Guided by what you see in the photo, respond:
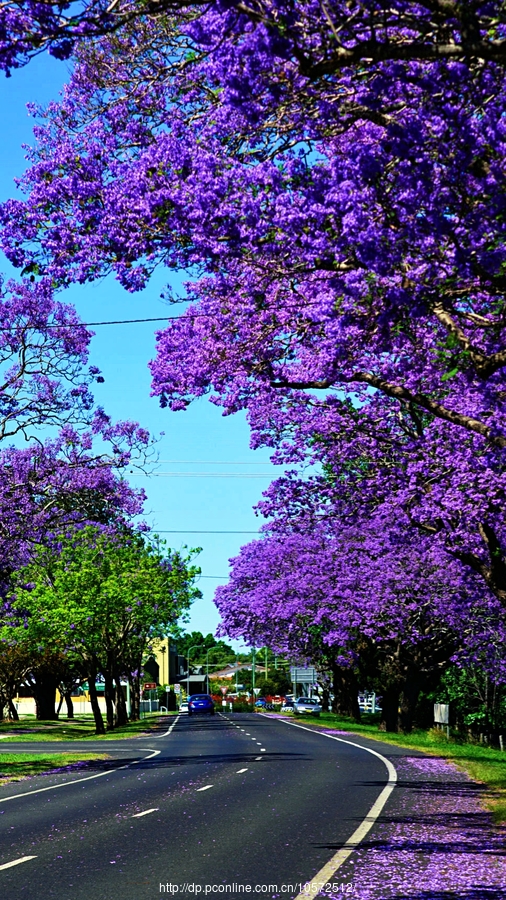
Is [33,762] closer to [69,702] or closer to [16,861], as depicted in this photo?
[16,861]

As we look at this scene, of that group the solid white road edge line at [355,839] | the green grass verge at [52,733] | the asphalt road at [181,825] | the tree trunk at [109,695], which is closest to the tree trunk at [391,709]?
the green grass verge at [52,733]

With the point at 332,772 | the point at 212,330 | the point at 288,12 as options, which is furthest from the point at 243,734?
the point at 288,12

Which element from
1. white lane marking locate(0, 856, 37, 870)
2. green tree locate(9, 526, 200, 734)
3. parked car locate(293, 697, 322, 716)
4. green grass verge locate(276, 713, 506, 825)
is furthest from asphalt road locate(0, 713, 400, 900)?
parked car locate(293, 697, 322, 716)

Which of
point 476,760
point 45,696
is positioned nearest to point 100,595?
point 476,760

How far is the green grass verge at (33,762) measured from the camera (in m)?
27.6

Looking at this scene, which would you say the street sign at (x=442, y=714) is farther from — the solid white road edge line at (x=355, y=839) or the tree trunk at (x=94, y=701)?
the solid white road edge line at (x=355, y=839)

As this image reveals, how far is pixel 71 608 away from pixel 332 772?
73.1 feet

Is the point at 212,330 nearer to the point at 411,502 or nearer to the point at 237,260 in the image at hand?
the point at 237,260

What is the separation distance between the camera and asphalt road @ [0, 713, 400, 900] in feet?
34.8

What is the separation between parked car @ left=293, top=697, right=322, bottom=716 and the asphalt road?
46215 millimetres

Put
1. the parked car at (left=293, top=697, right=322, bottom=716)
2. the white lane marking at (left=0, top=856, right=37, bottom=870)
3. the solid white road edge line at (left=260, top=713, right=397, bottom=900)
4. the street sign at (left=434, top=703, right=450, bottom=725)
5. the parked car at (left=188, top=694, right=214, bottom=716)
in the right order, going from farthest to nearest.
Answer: the parked car at (left=188, top=694, right=214, bottom=716)
the parked car at (left=293, top=697, right=322, bottom=716)
the street sign at (left=434, top=703, right=450, bottom=725)
the white lane marking at (left=0, top=856, right=37, bottom=870)
the solid white road edge line at (left=260, top=713, right=397, bottom=900)

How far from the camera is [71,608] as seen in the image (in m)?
45.8

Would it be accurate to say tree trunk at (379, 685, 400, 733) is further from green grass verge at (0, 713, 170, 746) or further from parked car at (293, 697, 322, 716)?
parked car at (293, 697, 322, 716)

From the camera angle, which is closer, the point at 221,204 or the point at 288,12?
the point at 288,12
